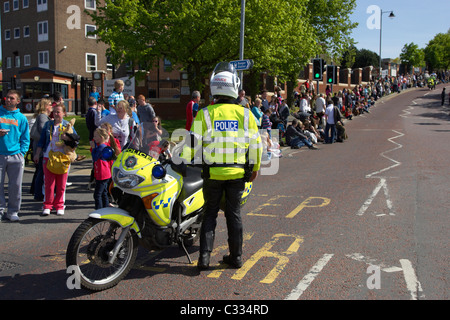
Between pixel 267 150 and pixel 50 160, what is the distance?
26.1 feet

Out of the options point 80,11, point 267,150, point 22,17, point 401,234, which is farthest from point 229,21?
point 22,17

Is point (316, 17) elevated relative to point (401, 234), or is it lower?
elevated

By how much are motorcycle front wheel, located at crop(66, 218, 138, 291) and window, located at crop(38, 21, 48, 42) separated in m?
45.7

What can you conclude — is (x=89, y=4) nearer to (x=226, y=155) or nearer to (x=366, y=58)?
(x=226, y=155)

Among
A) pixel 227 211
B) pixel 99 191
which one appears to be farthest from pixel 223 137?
pixel 99 191

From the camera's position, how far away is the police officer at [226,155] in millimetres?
4625

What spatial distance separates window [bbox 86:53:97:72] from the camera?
1852 inches

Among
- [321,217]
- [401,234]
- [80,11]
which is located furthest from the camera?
[80,11]

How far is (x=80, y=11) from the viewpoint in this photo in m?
46.2

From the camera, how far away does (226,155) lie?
464cm

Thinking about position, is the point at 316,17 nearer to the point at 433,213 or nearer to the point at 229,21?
the point at 229,21

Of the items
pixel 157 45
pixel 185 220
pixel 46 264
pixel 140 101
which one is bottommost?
pixel 46 264

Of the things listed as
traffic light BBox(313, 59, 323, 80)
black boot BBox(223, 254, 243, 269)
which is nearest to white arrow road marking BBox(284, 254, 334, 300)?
black boot BBox(223, 254, 243, 269)
